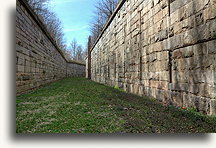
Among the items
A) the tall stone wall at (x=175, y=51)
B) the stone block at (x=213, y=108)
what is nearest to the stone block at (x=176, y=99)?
the tall stone wall at (x=175, y=51)

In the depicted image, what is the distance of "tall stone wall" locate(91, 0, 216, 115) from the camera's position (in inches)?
90.8

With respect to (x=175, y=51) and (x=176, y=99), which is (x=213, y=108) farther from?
(x=175, y=51)

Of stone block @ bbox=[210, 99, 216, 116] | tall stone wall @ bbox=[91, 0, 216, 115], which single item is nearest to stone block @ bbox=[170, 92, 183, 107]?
tall stone wall @ bbox=[91, 0, 216, 115]

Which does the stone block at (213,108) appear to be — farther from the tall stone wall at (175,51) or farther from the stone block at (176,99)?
the stone block at (176,99)

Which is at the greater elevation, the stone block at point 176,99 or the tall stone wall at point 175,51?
the tall stone wall at point 175,51

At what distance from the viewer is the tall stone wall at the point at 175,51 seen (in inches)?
90.8

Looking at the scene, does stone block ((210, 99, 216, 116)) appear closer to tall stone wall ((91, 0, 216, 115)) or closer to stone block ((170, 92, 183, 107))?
tall stone wall ((91, 0, 216, 115))

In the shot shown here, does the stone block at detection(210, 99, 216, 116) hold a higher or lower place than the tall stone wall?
lower

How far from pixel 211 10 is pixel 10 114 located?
3.09 metres

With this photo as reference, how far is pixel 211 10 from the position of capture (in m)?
2.24

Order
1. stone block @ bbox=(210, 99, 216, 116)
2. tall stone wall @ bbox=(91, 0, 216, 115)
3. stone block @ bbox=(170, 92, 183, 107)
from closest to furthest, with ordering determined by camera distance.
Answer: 1. stone block @ bbox=(210, 99, 216, 116)
2. tall stone wall @ bbox=(91, 0, 216, 115)
3. stone block @ bbox=(170, 92, 183, 107)

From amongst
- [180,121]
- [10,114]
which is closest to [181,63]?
[180,121]

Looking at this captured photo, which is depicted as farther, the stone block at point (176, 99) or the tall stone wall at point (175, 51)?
the stone block at point (176, 99)

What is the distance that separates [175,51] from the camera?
3053 mm
